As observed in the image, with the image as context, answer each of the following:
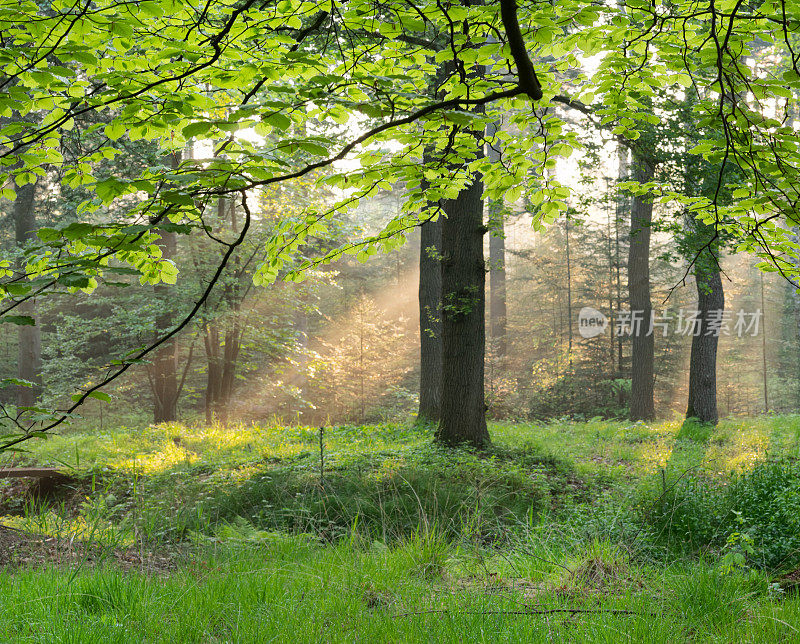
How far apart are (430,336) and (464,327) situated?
2608mm

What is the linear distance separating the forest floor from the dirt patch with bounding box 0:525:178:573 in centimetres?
2

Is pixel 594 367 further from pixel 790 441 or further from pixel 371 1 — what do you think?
pixel 371 1

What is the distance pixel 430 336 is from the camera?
959cm

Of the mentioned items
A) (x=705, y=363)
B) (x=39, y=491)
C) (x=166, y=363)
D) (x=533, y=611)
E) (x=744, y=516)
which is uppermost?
(x=705, y=363)

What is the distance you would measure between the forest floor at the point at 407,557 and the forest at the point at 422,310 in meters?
0.02

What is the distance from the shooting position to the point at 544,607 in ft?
8.14

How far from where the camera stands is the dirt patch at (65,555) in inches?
126

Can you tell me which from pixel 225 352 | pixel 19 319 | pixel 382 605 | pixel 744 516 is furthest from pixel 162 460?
pixel 744 516

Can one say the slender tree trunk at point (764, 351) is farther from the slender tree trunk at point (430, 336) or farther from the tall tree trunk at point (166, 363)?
the tall tree trunk at point (166, 363)

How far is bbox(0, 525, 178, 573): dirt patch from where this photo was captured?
321 centimetres

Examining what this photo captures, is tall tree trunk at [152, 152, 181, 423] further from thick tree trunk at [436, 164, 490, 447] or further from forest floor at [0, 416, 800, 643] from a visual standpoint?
thick tree trunk at [436, 164, 490, 447]

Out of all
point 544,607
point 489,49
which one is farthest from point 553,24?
point 544,607

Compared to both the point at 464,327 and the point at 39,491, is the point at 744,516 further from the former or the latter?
the point at 39,491

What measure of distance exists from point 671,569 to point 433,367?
6.44 m
